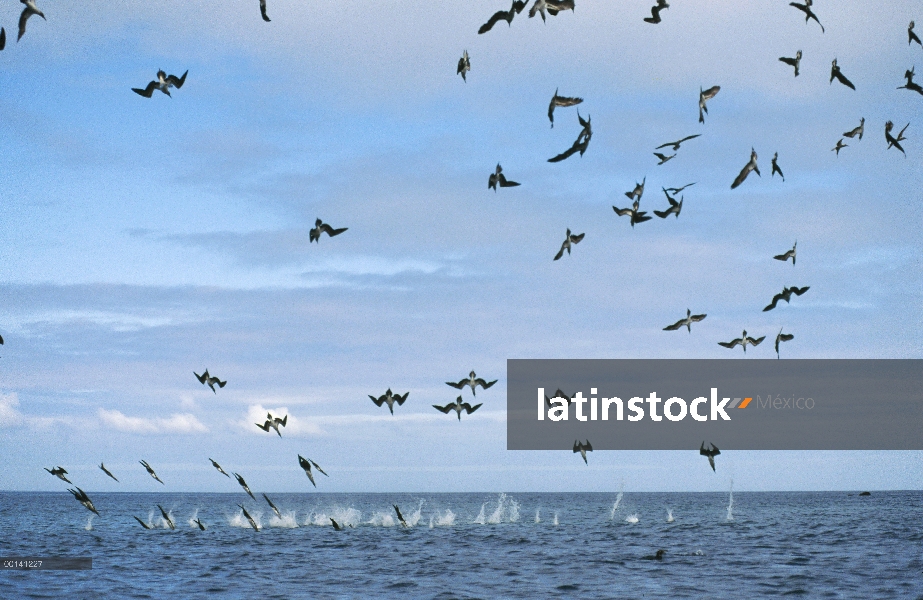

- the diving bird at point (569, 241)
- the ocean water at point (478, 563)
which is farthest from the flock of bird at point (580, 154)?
the ocean water at point (478, 563)

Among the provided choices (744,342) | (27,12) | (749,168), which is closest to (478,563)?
(744,342)

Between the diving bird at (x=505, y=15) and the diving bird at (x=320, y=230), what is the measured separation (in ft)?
26.4

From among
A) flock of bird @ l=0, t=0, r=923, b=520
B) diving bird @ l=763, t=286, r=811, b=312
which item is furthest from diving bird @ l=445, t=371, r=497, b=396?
diving bird @ l=763, t=286, r=811, b=312

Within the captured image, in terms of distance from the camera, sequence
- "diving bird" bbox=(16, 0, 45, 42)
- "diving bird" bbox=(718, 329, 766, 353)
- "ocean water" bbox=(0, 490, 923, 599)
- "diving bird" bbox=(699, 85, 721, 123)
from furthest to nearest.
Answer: "ocean water" bbox=(0, 490, 923, 599) → "diving bird" bbox=(718, 329, 766, 353) → "diving bird" bbox=(699, 85, 721, 123) → "diving bird" bbox=(16, 0, 45, 42)

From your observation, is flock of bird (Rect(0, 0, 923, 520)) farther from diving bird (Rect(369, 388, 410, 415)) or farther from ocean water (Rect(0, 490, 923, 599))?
ocean water (Rect(0, 490, 923, 599))

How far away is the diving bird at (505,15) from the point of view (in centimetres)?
2127

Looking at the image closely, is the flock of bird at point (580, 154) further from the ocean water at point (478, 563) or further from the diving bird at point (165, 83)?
the ocean water at point (478, 563)

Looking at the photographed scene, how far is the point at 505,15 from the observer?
2167cm

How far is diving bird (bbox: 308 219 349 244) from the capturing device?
86.0 feet

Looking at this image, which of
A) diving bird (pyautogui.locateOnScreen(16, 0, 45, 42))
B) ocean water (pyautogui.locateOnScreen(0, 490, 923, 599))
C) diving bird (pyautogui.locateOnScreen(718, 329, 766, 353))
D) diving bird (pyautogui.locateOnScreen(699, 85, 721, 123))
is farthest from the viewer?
ocean water (pyautogui.locateOnScreen(0, 490, 923, 599))

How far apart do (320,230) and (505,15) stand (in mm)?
8947

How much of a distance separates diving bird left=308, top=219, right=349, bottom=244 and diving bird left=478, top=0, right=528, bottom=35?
804 centimetres

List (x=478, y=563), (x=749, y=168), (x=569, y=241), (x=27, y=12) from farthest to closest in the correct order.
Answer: (x=478, y=563) → (x=569, y=241) → (x=749, y=168) → (x=27, y=12)

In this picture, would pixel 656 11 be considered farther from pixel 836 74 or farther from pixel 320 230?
pixel 320 230
